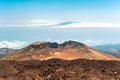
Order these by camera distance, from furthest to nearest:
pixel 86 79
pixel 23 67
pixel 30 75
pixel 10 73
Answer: pixel 23 67
pixel 10 73
pixel 30 75
pixel 86 79

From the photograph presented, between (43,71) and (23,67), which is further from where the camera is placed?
(23,67)

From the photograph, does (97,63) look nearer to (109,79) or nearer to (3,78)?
(109,79)

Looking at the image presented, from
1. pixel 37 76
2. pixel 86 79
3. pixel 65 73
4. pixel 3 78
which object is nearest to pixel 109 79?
pixel 86 79

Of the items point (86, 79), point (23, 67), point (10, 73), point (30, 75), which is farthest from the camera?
point (23, 67)

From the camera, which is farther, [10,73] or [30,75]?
[10,73]

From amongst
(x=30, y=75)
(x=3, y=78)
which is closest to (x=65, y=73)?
(x=30, y=75)

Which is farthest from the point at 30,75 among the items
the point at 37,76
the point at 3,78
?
the point at 3,78

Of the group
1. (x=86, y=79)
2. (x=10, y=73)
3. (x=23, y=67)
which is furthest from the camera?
(x=23, y=67)

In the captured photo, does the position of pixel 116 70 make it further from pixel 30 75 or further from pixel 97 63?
pixel 30 75
